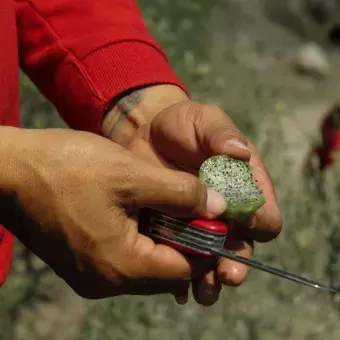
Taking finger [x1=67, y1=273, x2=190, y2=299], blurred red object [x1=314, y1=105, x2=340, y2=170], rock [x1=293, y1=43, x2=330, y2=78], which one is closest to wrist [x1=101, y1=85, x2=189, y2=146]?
finger [x1=67, y1=273, x2=190, y2=299]

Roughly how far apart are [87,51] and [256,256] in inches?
42.3

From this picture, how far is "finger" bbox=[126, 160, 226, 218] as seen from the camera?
0.90m

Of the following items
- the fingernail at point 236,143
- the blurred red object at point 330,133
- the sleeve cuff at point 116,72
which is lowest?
the blurred red object at point 330,133

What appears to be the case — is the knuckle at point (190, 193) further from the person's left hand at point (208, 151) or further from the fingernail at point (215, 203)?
the person's left hand at point (208, 151)

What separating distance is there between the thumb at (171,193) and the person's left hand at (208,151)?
123mm

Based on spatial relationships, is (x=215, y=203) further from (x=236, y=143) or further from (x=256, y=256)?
(x=256, y=256)

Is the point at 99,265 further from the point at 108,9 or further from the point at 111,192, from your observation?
the point at 108,9

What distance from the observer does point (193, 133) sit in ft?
3.73

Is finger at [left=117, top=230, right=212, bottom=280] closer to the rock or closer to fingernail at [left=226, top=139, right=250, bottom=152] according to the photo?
fingernail at [left=226, top=139, right=250, bottom=152]

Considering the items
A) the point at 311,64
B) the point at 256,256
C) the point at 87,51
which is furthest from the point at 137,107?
the point at 311,64

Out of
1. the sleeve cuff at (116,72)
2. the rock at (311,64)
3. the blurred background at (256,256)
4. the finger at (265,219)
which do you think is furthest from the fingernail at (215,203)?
the rock at (311,64)

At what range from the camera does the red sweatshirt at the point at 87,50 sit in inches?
48.4

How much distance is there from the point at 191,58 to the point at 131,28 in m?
1.49

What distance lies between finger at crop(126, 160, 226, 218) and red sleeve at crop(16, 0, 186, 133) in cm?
38
